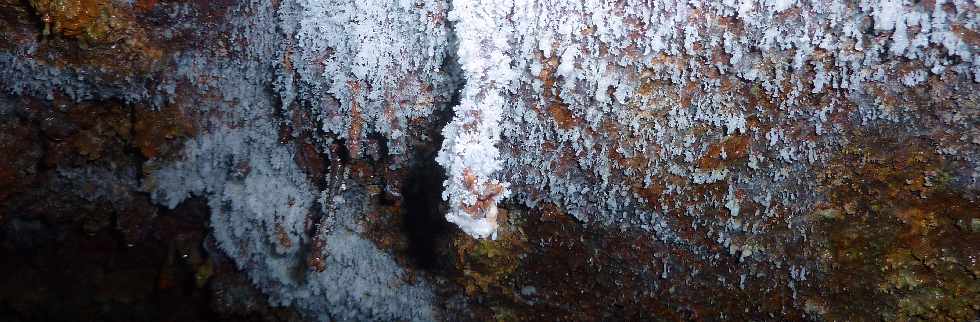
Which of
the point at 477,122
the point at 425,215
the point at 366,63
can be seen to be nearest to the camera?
the point at 477,122

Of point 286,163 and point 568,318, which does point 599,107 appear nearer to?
point 568,318

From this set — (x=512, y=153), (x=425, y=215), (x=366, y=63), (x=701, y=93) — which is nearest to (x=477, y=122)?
(x=512, y=153)

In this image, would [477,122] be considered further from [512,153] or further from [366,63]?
[366,63]

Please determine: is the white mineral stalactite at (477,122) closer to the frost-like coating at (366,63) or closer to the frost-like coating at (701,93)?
the frost-like coating at (701,93)

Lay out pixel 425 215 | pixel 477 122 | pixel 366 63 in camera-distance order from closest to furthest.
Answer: pixel 477 122
pixel 366 63
pixel 425 215

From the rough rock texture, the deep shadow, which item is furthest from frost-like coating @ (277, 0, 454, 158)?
the deep shadow

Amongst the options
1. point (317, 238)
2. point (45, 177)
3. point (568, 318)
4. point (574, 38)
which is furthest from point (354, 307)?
point (574, 38)

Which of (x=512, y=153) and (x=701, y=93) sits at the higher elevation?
(x=701, y=93)

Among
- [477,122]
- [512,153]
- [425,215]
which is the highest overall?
[477,122]
